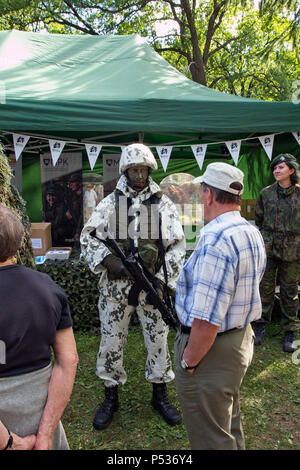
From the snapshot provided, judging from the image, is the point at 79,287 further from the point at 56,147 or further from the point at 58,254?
the point at 56,147

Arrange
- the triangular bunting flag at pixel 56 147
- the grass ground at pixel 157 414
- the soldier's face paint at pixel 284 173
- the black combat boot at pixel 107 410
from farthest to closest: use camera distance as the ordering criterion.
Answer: the triangular bunting flag at pixel 56 147 → the soldier's face paint at pixel 284 173 → the black combat boot at pixel 107 410 → the grass ground at pixel 157 414

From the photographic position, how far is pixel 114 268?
96.0 inches

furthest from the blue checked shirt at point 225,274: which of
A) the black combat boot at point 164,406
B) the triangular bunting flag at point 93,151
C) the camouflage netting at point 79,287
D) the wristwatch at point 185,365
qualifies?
the triangular bunting flag at point 93,151

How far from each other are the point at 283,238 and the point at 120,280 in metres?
1.96

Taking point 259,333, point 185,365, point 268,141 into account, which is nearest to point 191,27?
point 268,141

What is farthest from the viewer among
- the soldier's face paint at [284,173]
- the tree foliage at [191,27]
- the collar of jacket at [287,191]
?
the tree foliage at [191,27]

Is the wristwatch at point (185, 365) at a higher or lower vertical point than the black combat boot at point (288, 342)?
higher

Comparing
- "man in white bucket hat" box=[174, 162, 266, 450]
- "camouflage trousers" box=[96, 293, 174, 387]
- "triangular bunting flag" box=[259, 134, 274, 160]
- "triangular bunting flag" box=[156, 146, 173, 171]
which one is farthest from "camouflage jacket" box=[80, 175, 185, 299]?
"triangular bunting flag" box=[259, 134, 274, 160]

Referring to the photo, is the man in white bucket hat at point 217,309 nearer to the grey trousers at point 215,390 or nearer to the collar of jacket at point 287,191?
the grey trousers at point 215,390

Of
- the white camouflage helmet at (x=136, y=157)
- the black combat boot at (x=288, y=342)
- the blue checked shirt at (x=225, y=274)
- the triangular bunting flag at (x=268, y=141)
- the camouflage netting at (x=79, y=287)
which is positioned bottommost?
the black combat boot at (x=288, y=342)

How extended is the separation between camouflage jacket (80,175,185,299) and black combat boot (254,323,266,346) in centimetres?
171

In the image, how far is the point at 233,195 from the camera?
5.29ft

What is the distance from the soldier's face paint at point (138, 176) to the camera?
256cm

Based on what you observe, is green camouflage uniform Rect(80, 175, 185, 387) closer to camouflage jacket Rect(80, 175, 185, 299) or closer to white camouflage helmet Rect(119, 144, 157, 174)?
camouflage jacket Rect(80, 175, 185, 299)
